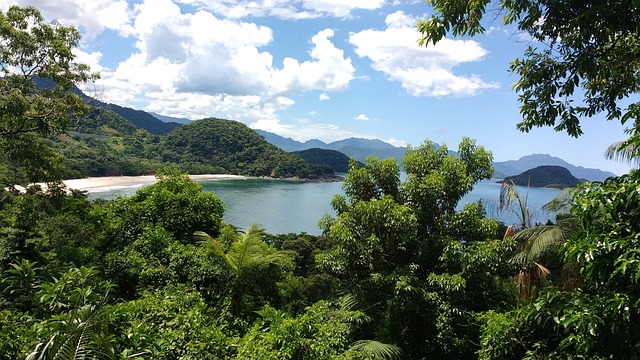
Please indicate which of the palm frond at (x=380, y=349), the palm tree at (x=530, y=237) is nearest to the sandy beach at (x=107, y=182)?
the palm tree at (x=530, y=237)

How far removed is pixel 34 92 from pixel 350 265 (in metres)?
7.68

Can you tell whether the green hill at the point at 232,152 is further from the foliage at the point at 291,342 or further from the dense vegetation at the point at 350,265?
the foliage at the point at 291,342

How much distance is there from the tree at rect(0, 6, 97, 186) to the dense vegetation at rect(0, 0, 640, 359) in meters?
0.04

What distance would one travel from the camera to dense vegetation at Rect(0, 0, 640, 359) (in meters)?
2.85

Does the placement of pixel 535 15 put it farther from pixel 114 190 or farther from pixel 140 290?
pixel 114 190

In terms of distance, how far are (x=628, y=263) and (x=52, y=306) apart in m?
4.31

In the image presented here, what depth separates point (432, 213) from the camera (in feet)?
21.3

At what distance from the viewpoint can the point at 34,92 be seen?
830 centimetres

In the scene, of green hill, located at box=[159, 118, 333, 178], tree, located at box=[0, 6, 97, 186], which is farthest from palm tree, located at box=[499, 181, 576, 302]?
green hill, located at box=[159, 118, 333, 178]

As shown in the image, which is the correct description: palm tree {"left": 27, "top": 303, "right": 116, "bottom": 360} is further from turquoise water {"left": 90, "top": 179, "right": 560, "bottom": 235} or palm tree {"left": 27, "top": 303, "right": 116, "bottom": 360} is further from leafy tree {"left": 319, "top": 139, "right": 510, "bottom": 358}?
turquoise water {"left": 90, "top": 179, "right": 560, "bottom": 235}

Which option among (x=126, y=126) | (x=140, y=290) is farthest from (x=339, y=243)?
(x=126, y=126)

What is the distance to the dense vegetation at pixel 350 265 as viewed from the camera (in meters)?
2.85

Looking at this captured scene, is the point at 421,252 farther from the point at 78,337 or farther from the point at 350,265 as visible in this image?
the point at 78,337

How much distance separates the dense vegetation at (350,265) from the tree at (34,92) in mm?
36
